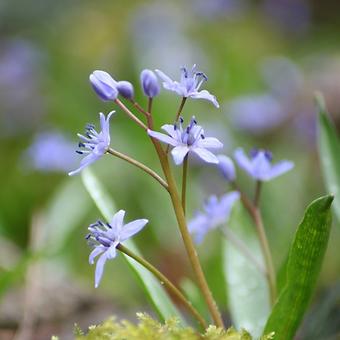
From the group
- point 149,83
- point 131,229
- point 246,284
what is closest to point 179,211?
point 131,229

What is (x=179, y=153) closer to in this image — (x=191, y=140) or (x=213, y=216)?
(x=191, y=140)

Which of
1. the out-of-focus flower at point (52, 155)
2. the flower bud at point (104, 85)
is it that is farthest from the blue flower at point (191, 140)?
the out-of-focus flower at point (52, 155)

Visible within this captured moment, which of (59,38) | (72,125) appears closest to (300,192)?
(72,125)

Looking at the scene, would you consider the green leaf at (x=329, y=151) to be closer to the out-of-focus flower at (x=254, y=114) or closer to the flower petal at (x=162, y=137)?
the flower petal at (x=162, y=137)

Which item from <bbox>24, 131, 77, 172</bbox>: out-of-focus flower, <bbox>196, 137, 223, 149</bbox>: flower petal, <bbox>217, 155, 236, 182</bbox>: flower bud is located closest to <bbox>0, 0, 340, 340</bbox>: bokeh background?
<bbox>24, 131, 77, 172</bbox>: out-of-focus flower

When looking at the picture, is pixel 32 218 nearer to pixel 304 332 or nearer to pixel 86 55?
pixel 304 332

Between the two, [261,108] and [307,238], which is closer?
[307,238]
